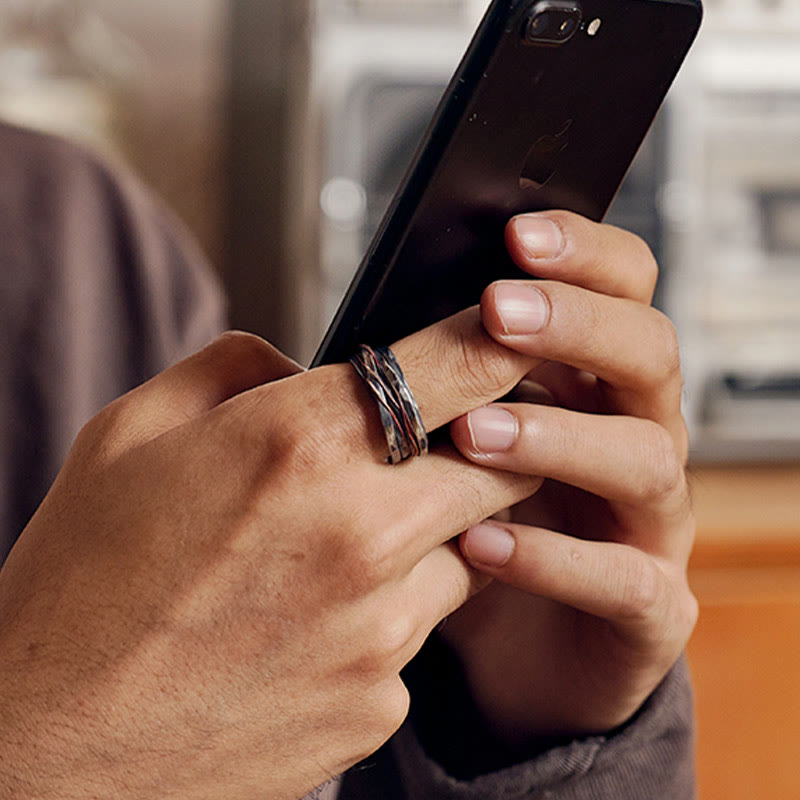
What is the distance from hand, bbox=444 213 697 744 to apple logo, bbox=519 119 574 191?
2 centimetres

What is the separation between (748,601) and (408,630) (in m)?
0.99

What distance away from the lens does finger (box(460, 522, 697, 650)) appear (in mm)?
385

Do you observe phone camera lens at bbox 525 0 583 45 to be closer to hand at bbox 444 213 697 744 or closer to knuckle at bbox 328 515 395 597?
hand at bbox 444 213 697 744

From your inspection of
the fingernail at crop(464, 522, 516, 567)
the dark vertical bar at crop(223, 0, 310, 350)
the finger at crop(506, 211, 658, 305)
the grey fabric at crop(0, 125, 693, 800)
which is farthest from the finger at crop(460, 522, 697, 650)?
the dark vertical bar at crop(223, 0, 310, 350)

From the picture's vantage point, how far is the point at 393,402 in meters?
0.32

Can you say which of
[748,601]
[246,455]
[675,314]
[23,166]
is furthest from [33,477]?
[675,314]

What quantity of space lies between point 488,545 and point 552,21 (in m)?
0.19

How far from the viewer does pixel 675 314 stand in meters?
1.41

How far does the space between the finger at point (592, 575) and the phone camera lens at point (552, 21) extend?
0.60 ft

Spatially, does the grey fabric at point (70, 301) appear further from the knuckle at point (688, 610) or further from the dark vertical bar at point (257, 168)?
the dark vertical bar at point (257, 168)

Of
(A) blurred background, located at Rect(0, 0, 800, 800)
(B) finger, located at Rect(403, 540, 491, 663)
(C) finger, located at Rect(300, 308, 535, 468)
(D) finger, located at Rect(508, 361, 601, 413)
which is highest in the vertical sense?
(C) finger, located at Rect(300, 308, 535, 468)

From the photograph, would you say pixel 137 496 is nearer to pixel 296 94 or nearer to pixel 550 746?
pixel 550 746

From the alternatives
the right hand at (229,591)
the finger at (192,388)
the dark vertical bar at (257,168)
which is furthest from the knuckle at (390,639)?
the dark vertical bar at (257,168)

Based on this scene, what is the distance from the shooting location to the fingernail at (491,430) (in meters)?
0.34
